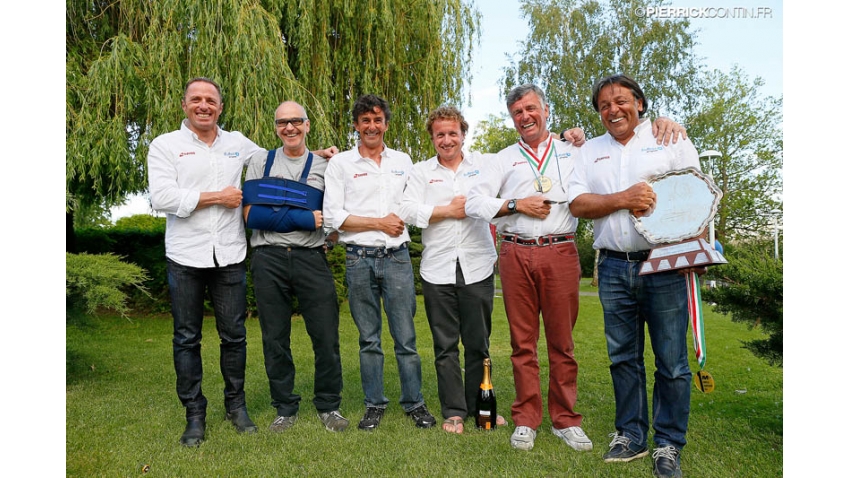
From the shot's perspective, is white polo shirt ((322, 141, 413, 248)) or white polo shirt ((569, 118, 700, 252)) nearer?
white polo shirt ((569, 118, 700, 252))

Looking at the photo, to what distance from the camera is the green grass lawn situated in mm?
3609

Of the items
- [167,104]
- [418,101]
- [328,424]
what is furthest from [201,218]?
[418,101]

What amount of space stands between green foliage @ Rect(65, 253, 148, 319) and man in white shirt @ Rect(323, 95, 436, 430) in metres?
2.80

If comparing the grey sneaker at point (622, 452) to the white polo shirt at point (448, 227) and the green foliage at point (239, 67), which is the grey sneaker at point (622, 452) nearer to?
the white polo shirt at point (448, 227)

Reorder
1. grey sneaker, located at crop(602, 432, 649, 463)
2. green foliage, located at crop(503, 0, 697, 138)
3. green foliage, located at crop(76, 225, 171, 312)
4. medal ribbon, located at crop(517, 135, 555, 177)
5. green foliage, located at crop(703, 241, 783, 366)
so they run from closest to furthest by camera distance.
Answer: grey sneaker, located at crop(602, 432, 649, 463), medal ribbon, located at crop(517, 135, 555, 177), green foliage, located at crop(703, 241, 783, 366), green foliage, located at crop(76, 225, 171, 312), green foliage, located at crop(503, 0, 697, 138)

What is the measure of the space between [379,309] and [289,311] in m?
0.68

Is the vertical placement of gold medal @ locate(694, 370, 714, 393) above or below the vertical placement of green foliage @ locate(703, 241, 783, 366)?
below

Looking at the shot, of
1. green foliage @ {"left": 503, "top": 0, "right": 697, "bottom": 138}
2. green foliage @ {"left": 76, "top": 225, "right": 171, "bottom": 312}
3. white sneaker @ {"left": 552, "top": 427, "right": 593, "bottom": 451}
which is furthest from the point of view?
green foliage @ {"left": 503, "top": 0, "right": 697, "bottom": 138}

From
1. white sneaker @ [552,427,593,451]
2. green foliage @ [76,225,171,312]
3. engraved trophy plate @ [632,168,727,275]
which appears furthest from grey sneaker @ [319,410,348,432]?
green foliage @ [76,225,171,312]

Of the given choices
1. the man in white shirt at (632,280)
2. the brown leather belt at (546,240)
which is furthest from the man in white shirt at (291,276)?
the man in white shirt at (632,280)

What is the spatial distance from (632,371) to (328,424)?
2.13 metres

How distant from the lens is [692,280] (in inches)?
137

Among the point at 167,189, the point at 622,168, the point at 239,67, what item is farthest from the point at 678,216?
the point at 239,67

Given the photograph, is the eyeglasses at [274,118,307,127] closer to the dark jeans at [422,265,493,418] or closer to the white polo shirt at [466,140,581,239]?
the white polo shirt at [466,140,581,239]
